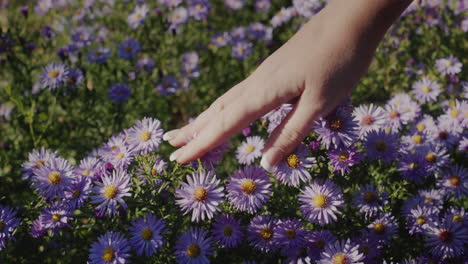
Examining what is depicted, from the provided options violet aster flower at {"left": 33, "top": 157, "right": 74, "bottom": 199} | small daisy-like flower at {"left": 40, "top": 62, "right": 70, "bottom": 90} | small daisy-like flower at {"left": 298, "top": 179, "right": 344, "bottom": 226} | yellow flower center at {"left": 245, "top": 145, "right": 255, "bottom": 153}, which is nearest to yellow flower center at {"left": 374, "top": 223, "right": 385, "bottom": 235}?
small daisy-like flower at {"left": 298, "top": 179, "right": 344, "bottom": 226}

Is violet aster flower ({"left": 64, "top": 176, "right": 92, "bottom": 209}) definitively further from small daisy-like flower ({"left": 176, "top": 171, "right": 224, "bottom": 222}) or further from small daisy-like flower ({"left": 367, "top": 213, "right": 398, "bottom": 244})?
small daisy-like flower ({"left": 367, "top": 213, "right": 398, "bottom": 244})

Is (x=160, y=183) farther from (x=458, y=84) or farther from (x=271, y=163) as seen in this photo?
(x=458, y=84)

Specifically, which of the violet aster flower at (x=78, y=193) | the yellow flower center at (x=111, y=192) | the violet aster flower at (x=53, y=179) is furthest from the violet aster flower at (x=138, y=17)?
the yellow flower center at (x=111, y=192)

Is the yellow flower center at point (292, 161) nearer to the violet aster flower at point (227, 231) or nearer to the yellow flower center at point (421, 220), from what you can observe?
the violet aster flower at point (227, 231)

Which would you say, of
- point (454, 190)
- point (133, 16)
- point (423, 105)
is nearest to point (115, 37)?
point (133, 16)

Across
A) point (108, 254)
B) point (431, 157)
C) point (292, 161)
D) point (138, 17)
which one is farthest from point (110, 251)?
point (138, 17)

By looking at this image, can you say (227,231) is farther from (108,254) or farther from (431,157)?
(431,157)
